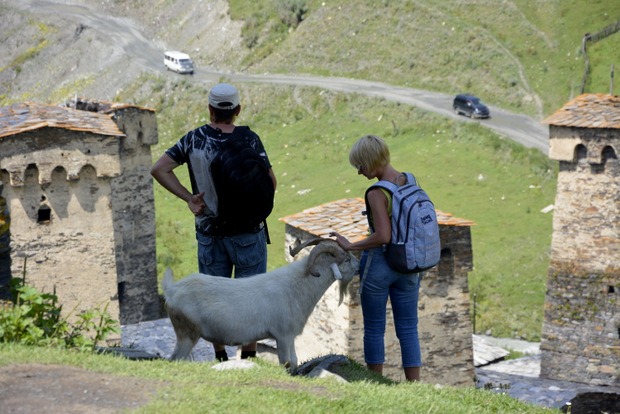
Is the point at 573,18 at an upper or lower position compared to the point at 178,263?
upper

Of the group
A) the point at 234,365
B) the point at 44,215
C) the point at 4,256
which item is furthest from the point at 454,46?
the point at 234,365

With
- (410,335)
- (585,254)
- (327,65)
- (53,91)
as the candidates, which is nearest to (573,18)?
(327,65)

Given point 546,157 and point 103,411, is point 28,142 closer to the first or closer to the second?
point 103,411

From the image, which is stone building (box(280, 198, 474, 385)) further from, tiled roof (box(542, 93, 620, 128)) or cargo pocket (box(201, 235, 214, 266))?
cargo pocket (box(201, 235, 214, 266))

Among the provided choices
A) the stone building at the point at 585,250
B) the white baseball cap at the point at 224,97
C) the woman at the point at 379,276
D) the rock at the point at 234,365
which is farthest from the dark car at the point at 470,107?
the rock at the point at 234,365

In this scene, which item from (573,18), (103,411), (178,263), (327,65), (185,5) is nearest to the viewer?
(103,411)

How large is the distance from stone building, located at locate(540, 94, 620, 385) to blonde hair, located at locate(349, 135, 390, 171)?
1194cm

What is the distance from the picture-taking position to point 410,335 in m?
8.11

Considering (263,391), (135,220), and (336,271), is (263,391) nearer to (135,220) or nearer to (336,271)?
(336,271)

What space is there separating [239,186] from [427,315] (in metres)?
9.41

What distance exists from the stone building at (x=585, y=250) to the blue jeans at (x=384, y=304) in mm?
11511

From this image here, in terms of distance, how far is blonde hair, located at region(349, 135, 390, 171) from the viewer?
7.68 meters

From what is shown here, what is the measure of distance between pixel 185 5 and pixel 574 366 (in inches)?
2292

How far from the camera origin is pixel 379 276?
7.82m
